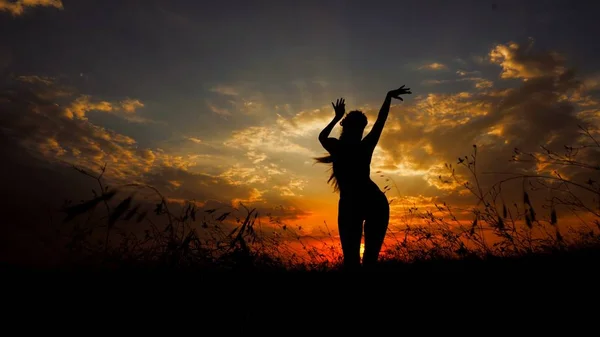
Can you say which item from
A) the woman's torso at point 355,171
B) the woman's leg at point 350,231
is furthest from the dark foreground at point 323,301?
the woman's torso at point 355,171

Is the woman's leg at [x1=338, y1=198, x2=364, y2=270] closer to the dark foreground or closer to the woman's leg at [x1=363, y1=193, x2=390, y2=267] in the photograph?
the woman's leg at [x1=363, y1=193, x2=390, y2=267]

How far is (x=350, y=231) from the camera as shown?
16.7 feet

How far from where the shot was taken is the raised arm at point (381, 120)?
5164mm

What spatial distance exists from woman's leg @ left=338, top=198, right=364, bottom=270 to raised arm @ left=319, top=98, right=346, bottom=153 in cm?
88

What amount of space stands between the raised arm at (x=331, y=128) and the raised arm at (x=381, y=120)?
A: 0.52 meters

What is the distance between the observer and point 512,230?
4.74 m

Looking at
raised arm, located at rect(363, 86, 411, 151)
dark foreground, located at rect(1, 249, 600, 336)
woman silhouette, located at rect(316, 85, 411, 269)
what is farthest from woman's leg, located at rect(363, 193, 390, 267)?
dark foreground, located at rect(1, 249, 600, 336)

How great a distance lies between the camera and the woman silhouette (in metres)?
5.07

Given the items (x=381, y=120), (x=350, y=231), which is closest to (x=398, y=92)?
(x=381, y=120)

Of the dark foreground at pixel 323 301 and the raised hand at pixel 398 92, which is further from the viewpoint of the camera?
the raised hand at pixel 398 92

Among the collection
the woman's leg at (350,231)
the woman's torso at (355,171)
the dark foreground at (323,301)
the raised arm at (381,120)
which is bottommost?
the dark foreground at (323,301)

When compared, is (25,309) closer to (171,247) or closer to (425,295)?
(171,247)

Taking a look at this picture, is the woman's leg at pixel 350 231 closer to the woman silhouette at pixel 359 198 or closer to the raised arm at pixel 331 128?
the woman silhouette at pixel 359 198

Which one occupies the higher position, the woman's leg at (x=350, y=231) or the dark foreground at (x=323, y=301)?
the woman's leg at (x=350, y=231)
